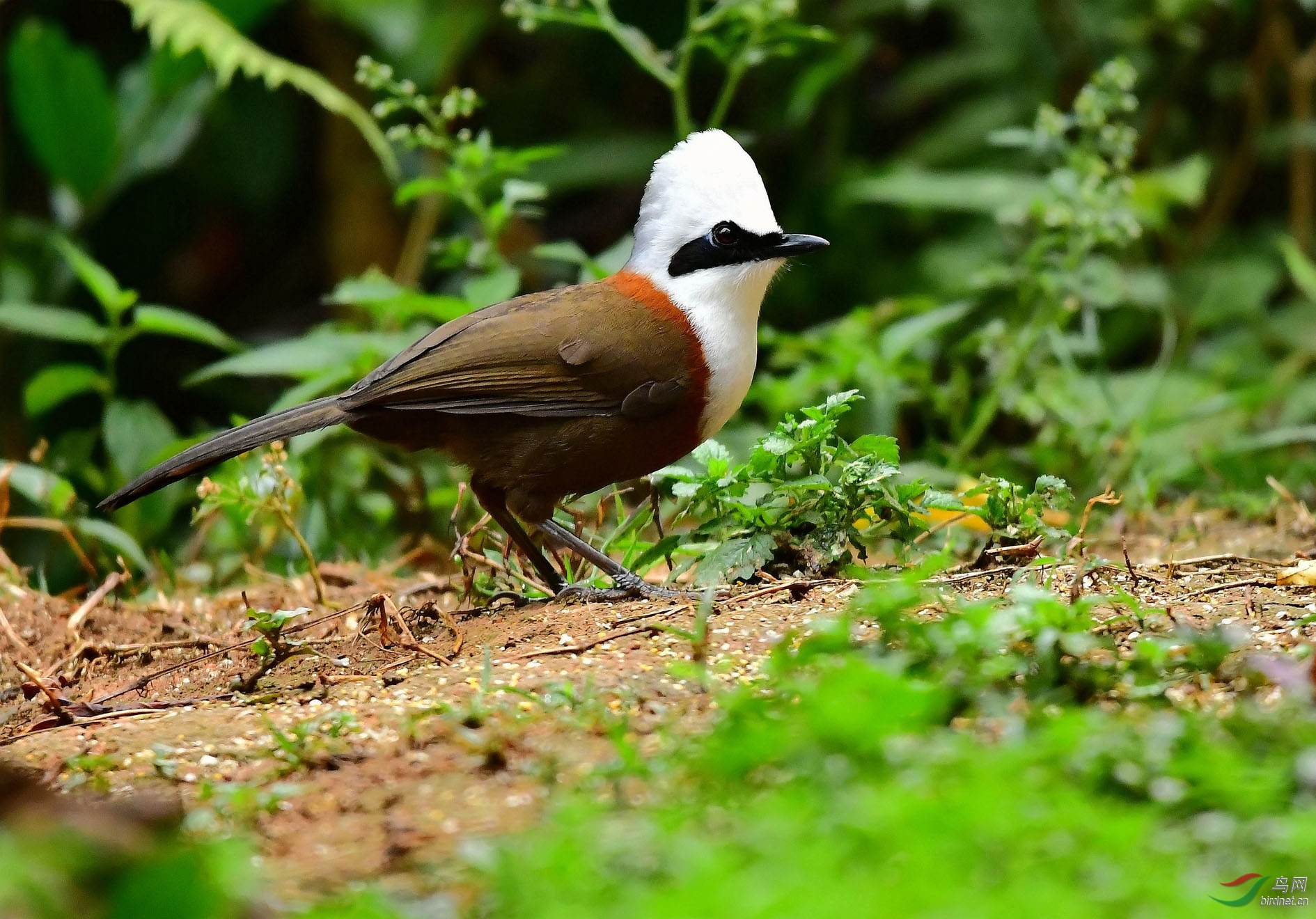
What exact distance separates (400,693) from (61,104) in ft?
14.7

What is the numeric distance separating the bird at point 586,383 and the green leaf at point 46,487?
107 centimetres

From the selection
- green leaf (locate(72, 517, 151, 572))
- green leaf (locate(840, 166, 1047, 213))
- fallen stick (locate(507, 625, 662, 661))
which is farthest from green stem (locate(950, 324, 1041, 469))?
green leaf (locate(72, 517, 151, 572))

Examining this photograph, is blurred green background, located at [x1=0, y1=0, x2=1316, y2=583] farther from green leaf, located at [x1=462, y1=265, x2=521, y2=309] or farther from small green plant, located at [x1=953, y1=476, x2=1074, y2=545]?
small green plant, located at [x1=953, y1=476, x2=1074, y2=545]

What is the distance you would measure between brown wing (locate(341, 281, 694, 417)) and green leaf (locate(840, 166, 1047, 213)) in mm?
2616

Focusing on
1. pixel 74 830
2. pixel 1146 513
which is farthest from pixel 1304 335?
pixel 74 830

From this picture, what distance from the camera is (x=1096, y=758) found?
2199 millimetres

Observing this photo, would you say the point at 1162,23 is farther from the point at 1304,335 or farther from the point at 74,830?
the point at 74,830

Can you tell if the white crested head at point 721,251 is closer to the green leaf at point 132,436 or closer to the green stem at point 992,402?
the green stem at point 992,402

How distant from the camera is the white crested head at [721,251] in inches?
161

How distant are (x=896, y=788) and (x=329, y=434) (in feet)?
11.5

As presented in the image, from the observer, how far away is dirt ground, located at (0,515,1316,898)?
2.41m

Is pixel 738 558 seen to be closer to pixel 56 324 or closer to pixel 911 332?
pixel 911 332

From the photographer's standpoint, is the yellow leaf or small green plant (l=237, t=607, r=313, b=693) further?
the yellow leaf

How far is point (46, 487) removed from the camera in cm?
495
